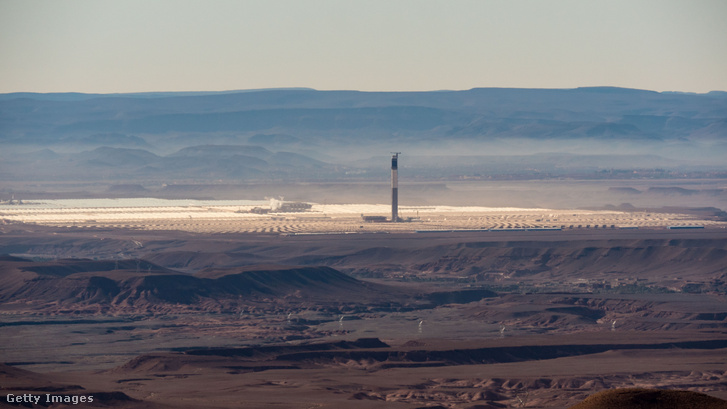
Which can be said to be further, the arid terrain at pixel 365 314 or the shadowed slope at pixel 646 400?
the arid terrain at pixel 365 314

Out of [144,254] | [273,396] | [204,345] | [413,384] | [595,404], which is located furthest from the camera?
[144,254]

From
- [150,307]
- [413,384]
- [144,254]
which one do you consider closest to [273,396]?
[413,384]

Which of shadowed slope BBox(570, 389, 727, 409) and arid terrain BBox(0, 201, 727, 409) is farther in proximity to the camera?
arid terrain BBox(0, 201, 727, 409)

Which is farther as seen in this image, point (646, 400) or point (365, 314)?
point (365, 314)

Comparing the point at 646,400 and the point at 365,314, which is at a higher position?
the point at 646,400

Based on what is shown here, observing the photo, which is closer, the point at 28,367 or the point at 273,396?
the point at 273,396

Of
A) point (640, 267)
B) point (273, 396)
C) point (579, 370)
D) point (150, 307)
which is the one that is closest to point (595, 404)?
point (273, 396)

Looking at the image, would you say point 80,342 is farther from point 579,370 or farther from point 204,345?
point 579,370

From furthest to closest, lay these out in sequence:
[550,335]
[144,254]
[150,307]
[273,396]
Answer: [144,254]
[150,307]
[550,335]
[273,396]
